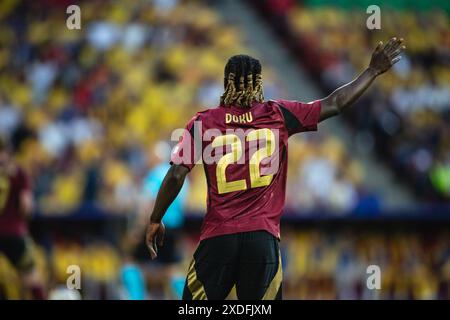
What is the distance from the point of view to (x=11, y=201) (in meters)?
9.81

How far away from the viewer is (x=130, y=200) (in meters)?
15.0

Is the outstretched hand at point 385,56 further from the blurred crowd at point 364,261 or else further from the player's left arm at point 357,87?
the blurred crowd at point 364,261

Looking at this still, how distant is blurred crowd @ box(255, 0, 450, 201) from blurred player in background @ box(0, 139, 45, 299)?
790 cm

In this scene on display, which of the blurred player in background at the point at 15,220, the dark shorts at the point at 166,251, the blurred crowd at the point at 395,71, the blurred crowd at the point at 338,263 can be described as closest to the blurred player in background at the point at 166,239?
the dark shorts at the point at 166,251

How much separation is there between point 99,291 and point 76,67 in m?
5.95

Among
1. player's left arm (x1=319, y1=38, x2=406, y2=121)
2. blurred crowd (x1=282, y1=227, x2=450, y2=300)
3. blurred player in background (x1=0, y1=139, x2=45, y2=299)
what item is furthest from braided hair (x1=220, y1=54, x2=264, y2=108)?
blurred crowd (x1=282, y1=227, x2=450, y2=300)

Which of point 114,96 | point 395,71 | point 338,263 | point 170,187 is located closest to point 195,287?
point 170,187

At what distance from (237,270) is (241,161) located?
0.65 metres

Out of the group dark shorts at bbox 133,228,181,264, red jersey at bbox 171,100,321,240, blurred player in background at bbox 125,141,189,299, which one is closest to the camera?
red jersey at bbox 171,100,321,240

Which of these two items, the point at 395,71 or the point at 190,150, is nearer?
the point at 190,150

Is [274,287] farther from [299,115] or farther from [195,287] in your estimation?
[299,115]

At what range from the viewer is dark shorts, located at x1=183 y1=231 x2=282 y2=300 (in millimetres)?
5996

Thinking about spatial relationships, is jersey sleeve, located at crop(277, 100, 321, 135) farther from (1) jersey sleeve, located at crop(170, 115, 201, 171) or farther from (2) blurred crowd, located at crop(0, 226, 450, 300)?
(2) blurred crowd, located at crop(0, 226, 450, 300)
